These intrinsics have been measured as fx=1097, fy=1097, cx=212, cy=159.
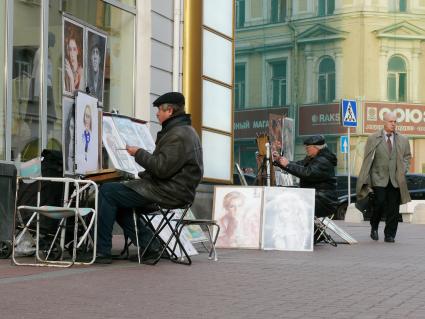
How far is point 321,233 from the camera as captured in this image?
14.2m

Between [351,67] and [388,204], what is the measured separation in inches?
1229

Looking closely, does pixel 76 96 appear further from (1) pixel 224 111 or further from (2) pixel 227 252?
(1) pixel 224 111

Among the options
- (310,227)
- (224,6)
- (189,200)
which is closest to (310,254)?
(310,227)

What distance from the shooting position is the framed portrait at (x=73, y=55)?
1122 cm

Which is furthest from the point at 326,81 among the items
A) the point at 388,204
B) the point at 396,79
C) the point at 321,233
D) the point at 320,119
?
the point at 321,233

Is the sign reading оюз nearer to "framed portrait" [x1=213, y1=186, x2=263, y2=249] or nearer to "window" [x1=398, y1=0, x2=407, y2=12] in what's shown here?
"window" [x1=398, y1=0, x2=407, y2=12]

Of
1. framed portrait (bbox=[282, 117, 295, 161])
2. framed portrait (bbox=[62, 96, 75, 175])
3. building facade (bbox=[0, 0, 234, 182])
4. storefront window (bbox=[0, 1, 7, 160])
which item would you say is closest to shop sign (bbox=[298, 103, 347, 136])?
building facade (bbox=[0, 0, 234, 182])

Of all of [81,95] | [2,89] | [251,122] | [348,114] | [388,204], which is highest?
[251,122]

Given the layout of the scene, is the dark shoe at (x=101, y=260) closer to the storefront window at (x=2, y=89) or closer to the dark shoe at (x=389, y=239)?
the storefront window at (x=2, y=89)

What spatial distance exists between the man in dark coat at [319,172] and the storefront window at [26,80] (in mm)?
3073

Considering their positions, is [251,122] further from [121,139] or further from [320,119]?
[121,139]

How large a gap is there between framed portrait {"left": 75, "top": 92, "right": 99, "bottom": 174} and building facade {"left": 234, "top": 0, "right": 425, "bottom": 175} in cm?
3454

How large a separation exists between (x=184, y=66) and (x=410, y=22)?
30397 mm

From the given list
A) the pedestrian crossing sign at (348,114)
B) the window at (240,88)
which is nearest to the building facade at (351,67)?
the window at (240,88)
